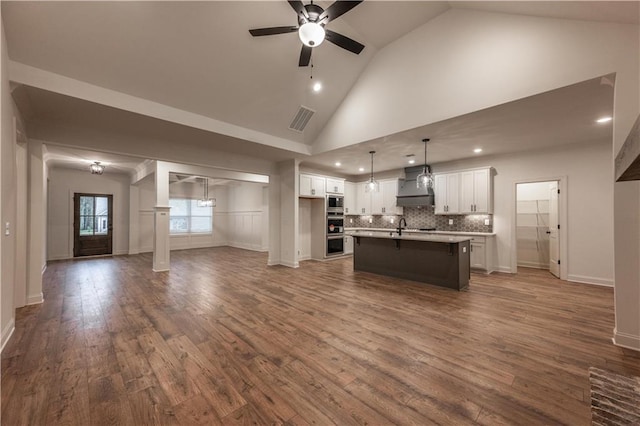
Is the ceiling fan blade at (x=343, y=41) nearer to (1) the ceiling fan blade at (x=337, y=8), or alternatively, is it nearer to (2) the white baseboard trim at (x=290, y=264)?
(1) the ceiling fan blade at (x=337, y=8)

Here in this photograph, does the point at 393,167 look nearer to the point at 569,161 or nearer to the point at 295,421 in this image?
the point at 569,161

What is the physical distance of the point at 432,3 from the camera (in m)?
3.64

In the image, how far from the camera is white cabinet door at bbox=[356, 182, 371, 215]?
8.74 metres

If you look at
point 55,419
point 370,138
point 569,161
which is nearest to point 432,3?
point 370,138

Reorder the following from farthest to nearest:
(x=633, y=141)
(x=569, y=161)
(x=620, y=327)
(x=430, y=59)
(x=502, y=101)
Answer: (x=569, y=161) → (x=430, y=59) → (x=502, y=101) → (x=620, y=327) → (x=633, y=141)

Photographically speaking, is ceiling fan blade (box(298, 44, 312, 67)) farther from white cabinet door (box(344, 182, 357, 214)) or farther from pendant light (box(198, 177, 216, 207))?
pendant light (box(198, 177, 216, 207))

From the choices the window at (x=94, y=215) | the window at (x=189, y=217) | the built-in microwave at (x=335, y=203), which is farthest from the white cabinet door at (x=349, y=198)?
the window at (x=94, y=215)

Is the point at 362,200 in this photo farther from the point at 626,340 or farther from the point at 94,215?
the point at 94,215

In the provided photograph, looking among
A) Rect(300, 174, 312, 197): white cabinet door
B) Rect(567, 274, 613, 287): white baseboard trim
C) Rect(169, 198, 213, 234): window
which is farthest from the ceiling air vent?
Rect(169, 198, 213, 234): window

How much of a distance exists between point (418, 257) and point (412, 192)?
275 cm

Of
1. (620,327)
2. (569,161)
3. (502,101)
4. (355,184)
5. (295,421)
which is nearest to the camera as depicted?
(295,421)

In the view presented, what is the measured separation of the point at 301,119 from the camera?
5.32 metres

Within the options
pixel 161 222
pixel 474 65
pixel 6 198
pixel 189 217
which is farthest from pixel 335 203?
pixel 189 217

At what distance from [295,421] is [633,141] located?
215 cm
